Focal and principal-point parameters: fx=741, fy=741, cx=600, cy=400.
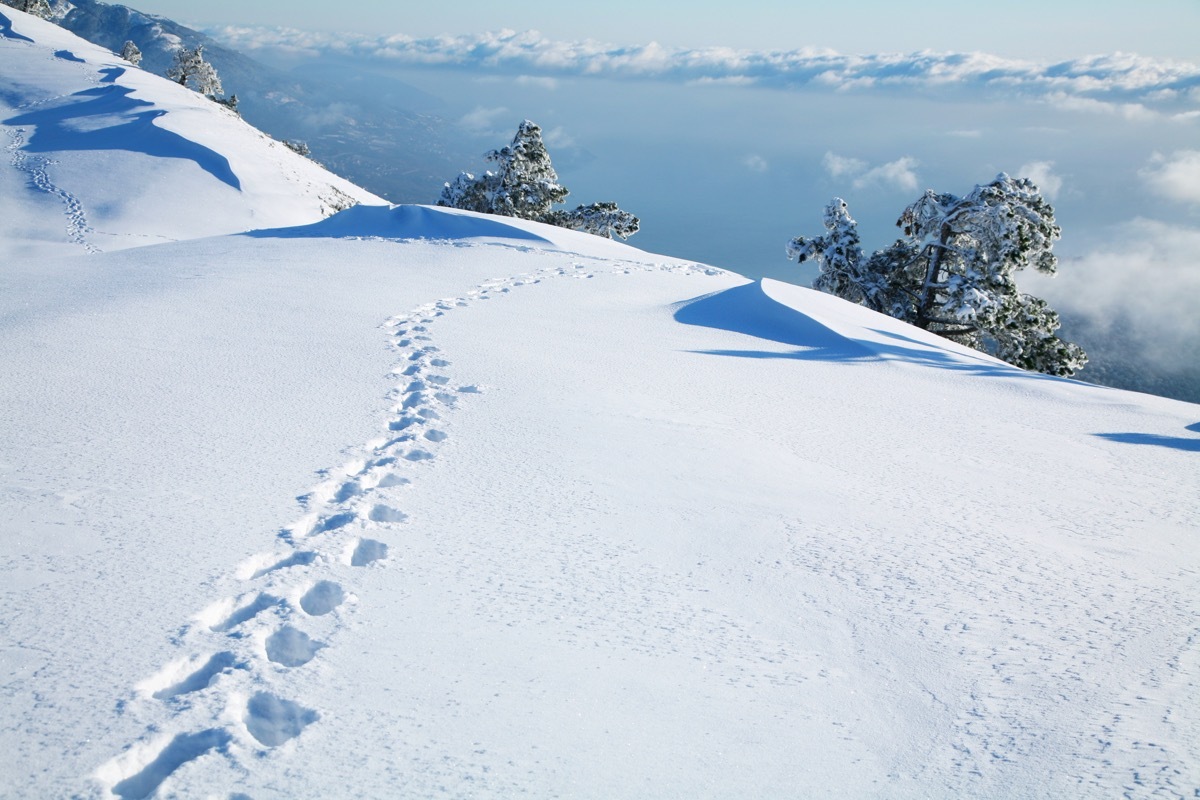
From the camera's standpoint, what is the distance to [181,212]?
22.6 m

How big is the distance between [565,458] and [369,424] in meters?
1.69

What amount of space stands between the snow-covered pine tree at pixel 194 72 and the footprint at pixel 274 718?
63.2 meters

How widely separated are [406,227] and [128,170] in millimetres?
13237

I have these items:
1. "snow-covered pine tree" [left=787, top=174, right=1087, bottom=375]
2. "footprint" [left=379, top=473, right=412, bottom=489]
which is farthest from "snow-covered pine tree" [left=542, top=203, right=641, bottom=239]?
"footprint" [left=379, top=473, right=412, bottom=489]

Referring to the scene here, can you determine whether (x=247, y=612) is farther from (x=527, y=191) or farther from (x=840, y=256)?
(x=527, y=191)

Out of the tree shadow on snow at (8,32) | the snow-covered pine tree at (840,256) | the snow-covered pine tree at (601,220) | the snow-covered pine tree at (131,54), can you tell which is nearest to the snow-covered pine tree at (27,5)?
the snow-covered pine tree at (131,54)

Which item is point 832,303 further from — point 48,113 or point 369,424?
point 48,113

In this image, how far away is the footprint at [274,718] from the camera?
2.74 metres

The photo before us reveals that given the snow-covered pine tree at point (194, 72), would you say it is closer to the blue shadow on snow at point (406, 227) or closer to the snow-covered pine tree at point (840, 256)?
the blue shadow on snow at point (406, 227)

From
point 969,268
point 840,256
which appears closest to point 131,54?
point 840,256

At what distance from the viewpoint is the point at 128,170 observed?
948 inches

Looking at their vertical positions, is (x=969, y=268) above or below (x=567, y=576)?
above

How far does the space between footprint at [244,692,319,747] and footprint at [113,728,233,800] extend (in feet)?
0.36

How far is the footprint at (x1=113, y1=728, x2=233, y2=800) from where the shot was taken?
2.47 m
